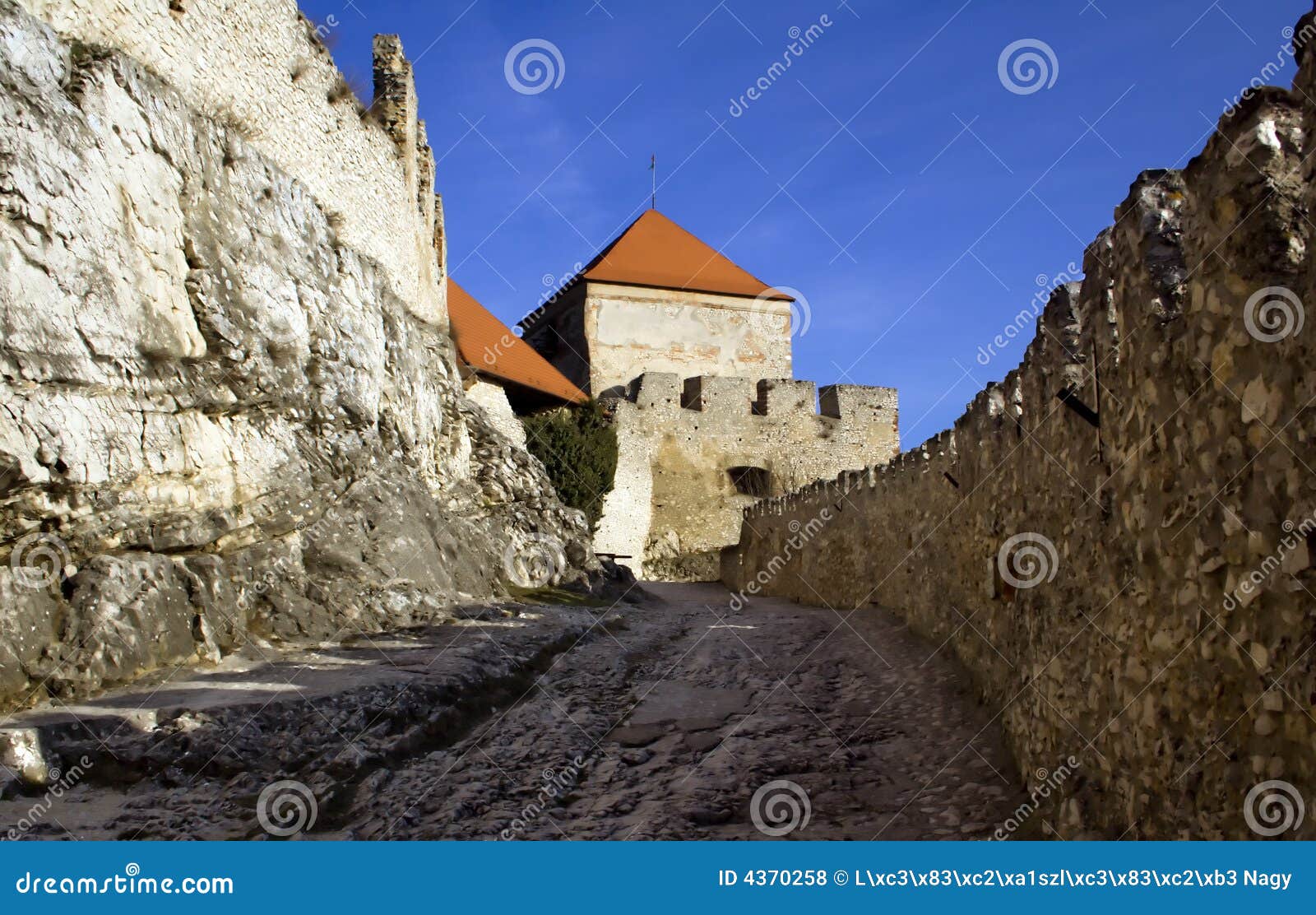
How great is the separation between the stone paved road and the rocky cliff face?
0.72m

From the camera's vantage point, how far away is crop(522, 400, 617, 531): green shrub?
22234 mm

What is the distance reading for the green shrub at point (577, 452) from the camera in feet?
72.9

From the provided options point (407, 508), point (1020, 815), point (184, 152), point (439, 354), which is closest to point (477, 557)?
point (407, 508)

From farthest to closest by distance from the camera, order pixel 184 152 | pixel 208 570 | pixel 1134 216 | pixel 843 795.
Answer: pixel 184 152
pixel 208 570
pixel 843 795
pixel 1134 216

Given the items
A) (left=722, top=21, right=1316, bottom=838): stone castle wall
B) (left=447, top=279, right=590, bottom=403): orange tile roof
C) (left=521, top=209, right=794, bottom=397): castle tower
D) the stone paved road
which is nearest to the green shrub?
(left=447, top=279, right=590, bottom=403): orange tile roof

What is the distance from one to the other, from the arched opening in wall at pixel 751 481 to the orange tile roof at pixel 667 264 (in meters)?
6.26

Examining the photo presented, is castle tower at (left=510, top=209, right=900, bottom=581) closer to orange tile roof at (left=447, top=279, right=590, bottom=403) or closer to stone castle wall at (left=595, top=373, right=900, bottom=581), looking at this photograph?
stone castle wall at (left=595, top=373, right=900, bottom=581)

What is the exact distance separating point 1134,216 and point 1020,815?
7.75 feet

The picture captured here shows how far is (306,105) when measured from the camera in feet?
39.7

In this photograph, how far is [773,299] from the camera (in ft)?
104

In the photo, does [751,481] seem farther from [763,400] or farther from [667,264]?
[667,264]

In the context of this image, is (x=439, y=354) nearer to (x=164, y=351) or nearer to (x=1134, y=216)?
(x=164, y=351)

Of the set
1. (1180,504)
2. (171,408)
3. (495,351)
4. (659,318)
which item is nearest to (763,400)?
(659,318)

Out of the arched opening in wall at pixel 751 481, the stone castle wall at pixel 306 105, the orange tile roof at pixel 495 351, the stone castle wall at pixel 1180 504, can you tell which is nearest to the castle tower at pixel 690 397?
the arched opening in wall at pixel 751 481
